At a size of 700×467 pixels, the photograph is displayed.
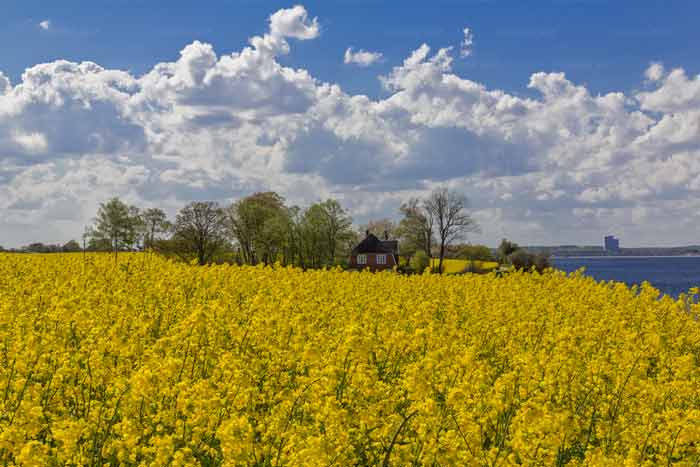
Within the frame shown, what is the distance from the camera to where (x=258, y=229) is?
6900cm

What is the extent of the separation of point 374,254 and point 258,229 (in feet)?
50.2

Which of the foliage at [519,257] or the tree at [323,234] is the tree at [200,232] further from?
the foliage at [519,257]

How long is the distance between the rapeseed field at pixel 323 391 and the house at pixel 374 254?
63.2 meters

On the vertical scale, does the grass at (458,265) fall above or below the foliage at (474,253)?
below

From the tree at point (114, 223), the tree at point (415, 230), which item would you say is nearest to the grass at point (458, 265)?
the tree at point (415, 230)

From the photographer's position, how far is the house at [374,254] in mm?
75625

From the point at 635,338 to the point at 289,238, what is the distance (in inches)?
2153

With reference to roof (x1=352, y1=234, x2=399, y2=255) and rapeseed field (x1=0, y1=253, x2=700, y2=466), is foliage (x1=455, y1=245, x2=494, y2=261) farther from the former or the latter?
rapeseed field (x1=0, y1=253, x2=700, y2=466)

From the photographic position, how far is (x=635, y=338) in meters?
10.5

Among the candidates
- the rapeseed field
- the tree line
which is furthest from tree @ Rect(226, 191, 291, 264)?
the rapeseed field

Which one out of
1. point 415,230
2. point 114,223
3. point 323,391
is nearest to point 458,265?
point 415,230

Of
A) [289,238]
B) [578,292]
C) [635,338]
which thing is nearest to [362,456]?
[635,338]

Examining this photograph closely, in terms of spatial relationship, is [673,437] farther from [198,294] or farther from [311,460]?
[198,294]

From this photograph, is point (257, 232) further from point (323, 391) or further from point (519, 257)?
point (323, 391)
